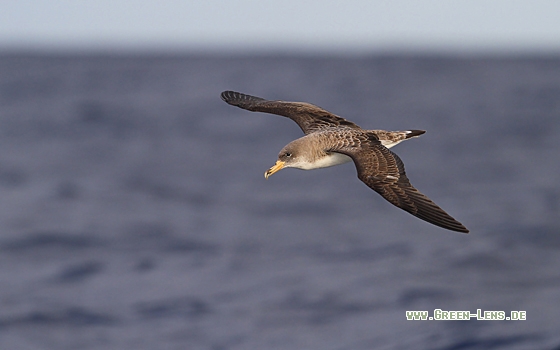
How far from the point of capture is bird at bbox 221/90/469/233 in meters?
8.95

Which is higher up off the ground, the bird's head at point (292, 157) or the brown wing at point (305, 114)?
the brown wing at point (305, 114)

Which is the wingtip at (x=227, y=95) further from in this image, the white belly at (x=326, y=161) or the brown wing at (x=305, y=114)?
the white belly at (x=326, y=161)

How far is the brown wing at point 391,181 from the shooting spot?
28.8 ft

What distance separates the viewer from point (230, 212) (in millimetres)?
25125

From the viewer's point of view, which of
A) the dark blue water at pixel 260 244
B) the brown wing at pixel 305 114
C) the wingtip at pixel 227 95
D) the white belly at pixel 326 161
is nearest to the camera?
the white belly at pixel 326 161

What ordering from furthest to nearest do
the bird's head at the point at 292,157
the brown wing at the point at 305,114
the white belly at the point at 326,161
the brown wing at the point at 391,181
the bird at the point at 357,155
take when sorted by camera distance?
the brown wing at the point at 305,114 < the white belly at the point at 326,161 < the bird's head at the point at 292,157 < the bird at the point at 357,155 < the brown wing at the point at 391,181

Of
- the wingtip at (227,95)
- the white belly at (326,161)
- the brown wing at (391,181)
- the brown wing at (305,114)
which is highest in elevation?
the wingtip at (227,95)

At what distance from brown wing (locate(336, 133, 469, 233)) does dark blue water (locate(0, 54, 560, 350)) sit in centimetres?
509

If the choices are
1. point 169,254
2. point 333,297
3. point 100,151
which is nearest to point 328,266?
point 333,297

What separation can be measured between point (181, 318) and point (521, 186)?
1504cm

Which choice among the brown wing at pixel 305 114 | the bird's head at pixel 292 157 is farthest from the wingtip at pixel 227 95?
the bird's head at pixel 292 157

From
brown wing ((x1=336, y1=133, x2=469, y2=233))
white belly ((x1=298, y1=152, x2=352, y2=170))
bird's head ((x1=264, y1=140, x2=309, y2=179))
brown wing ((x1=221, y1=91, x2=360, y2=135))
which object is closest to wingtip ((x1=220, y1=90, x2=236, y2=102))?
brown wing ((x1=221, y1=91, x2=360, y2=135))

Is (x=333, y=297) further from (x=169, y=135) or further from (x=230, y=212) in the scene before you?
(x=169, y=135)

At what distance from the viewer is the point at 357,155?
9.64 metres
